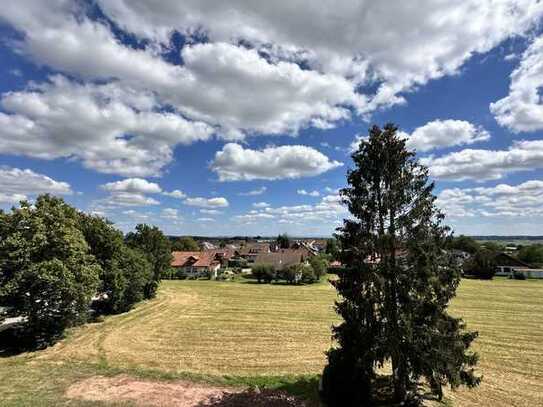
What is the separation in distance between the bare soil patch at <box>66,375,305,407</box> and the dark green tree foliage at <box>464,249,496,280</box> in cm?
6789

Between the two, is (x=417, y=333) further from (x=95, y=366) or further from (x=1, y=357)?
(x=1, y=357)

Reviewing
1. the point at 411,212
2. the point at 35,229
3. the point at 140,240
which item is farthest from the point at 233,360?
the point at 140,240

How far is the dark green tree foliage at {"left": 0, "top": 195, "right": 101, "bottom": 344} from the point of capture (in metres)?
22.8

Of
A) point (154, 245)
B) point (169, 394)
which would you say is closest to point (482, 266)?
point (154, 245)

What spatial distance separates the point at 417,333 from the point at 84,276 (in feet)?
73.7

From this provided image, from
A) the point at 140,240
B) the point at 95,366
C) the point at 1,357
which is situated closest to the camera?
the point at 95,366

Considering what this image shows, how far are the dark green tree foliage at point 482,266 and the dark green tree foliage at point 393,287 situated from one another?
66.2 metres

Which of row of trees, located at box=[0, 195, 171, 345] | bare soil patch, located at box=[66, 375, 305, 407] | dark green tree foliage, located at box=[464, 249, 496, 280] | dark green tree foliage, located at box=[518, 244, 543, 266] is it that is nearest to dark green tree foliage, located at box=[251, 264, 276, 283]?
row of trees, located at box=[0, 195, 171, 345]

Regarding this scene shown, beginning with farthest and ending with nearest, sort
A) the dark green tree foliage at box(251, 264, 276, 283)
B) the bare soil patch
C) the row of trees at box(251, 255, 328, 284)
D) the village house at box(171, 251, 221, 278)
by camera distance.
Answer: the village house at box(171, 251, 221, 278) < the dark green tree foliage at box(251, 264, 276, 283) < the row of trees at box(251, 255, 328, 284) < the bare soil patch

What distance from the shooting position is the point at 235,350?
22344mm

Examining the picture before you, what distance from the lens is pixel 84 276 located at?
2550cm

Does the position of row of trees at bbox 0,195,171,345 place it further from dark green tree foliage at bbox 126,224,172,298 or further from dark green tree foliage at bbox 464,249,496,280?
dark green tree foliage at bbox 464,249,496,280

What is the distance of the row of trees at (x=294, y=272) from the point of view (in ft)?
197

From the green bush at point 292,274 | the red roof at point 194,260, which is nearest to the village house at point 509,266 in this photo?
the green bush at point 292,274
